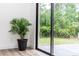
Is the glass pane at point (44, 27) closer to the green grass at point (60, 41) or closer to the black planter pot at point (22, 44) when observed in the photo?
the green grass at point (60, 41)

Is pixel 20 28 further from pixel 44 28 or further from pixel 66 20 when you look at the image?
pixel 66 20

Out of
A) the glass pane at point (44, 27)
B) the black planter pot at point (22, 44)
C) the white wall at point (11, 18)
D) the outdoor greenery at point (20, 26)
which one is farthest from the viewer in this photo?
the white wall at point (11, 18)

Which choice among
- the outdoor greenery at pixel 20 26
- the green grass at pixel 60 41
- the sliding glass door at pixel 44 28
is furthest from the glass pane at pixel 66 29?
the outdoor greenery at pixel 20 26

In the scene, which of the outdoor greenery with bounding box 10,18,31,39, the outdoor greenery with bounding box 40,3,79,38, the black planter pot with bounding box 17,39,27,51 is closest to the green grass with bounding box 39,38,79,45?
the outdoor greenery with bounding box 40,3,79,38

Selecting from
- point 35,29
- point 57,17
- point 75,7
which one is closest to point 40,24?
point 35,29

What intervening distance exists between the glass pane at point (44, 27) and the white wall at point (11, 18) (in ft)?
1.19

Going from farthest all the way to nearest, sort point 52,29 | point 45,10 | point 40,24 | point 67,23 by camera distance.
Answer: point 40,24
point 45,10
point 52,29
point 67,23

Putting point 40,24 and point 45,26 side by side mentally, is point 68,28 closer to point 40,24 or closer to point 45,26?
point 45,26

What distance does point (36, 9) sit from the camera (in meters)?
5.49

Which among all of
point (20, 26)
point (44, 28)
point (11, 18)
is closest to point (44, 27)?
point (44, 28)

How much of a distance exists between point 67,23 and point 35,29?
5.73 ft

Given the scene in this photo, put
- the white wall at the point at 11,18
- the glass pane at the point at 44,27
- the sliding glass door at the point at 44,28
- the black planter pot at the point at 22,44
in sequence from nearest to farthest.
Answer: the sliding glass door at the point at 44,28 → the glass pane at the point at 44,27 → the black planter pot at the point at 22,44 → the white wall at the point at 11,18

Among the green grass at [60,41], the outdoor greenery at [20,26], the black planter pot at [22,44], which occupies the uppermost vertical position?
the outdoor greenery at [20,26]

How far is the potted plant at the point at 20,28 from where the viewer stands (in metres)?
5.05
